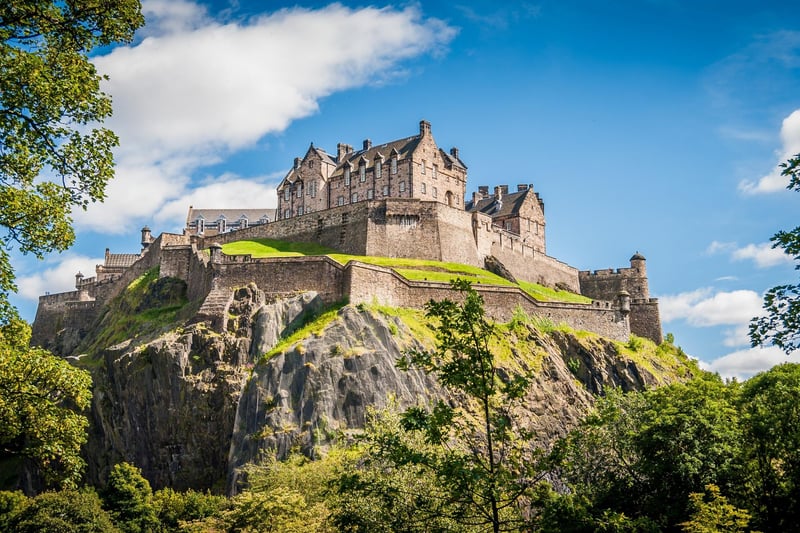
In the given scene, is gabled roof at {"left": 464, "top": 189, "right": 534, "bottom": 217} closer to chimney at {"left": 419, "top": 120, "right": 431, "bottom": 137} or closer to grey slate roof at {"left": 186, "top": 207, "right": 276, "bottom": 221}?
chimney at {"left": 419, "top": 120, "right": 431, "bottom": 137}

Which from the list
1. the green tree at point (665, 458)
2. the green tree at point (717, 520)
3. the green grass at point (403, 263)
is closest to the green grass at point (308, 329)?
the green grass at point (403, 263)

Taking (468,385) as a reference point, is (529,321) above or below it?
above

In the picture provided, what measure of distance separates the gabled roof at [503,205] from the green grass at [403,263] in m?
16.3

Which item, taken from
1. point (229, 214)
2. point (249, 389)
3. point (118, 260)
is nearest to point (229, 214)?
point (229, 214)

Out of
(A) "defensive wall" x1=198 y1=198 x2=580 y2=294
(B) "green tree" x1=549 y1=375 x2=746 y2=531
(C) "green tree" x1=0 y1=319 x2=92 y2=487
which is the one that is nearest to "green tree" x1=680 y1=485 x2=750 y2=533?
(B) "green tree" x1=549 y1=375 x2=746 y2=531

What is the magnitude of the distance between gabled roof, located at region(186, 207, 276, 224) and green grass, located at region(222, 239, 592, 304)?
4152 centimetres

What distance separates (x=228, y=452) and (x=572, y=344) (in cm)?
2954

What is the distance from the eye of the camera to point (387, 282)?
58.2 metres

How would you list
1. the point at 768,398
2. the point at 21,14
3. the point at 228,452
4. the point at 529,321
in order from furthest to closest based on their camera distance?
the point at 529,321
the point at 228,452
the point at 768,398
the point at 21,14

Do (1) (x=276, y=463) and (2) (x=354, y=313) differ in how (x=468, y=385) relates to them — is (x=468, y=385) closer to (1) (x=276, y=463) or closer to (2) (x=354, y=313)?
(1) (x=276, y=463)

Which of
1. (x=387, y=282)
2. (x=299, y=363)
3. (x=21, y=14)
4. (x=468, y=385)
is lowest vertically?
(x=468, y=385)

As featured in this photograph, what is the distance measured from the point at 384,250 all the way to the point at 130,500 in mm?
30604

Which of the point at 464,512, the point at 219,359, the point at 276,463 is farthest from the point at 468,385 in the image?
the point at 219,359

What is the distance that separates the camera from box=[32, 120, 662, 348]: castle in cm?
5709
